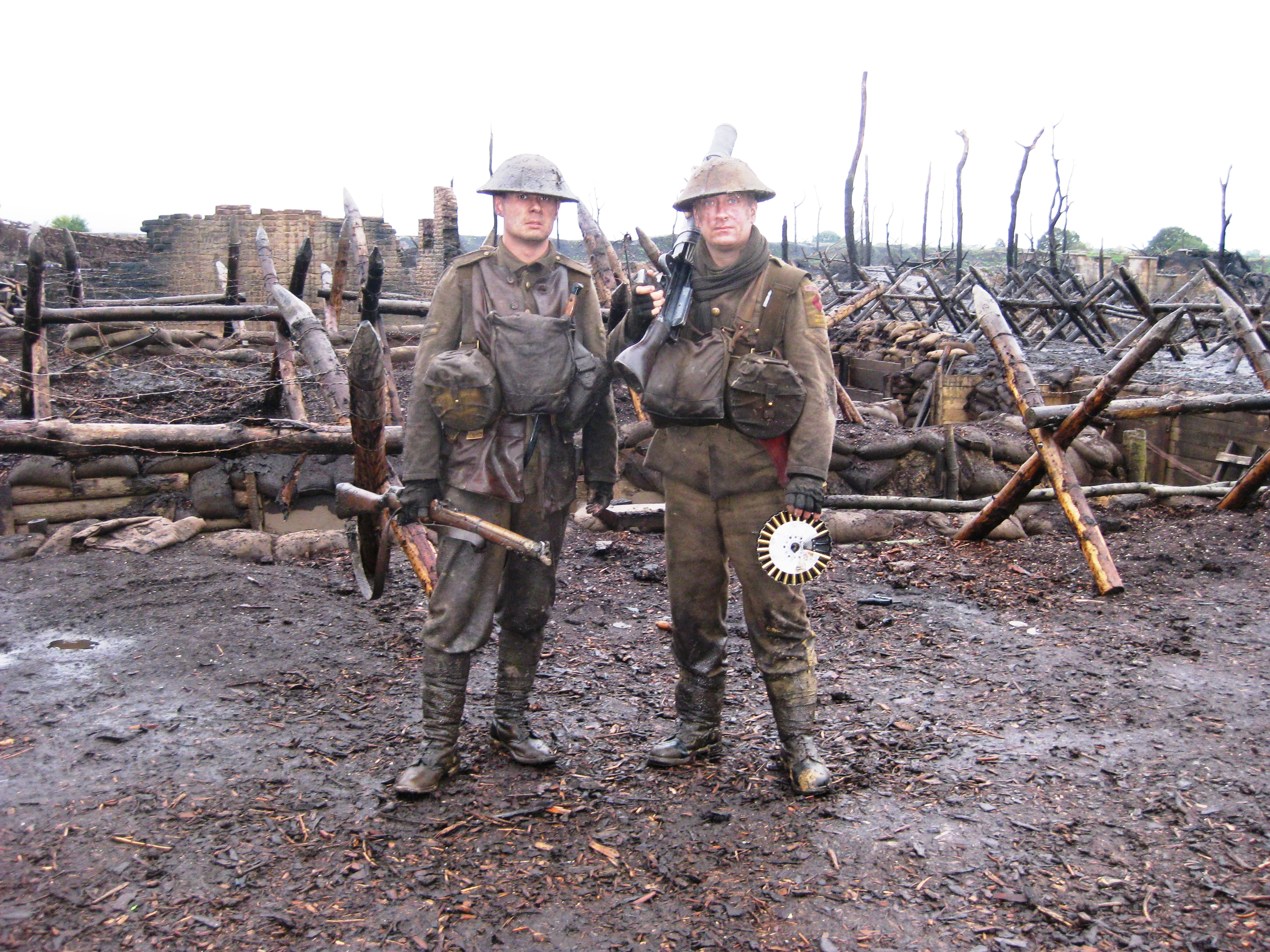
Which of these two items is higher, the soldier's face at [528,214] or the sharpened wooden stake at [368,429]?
the soldier's face at [528,214]

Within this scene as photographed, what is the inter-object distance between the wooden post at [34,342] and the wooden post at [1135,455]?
1000cm

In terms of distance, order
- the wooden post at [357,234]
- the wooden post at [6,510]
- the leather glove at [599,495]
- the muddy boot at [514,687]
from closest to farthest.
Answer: the muddy boot at [514,687] < the leather glove at [599,495] < the wooden post at [6,510] < the wooden post at [357,234]

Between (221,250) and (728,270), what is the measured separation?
762 inches

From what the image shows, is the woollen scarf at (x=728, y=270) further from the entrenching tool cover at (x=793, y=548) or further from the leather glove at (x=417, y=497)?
the leather glove at (x=417, y=497)

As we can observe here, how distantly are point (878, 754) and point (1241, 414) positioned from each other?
857 centimetres

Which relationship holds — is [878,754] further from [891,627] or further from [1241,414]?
[1241,414]

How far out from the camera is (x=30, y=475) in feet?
20.8

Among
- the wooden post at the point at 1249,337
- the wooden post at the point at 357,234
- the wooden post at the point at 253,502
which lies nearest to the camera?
the wooden post at the point at 1249,337

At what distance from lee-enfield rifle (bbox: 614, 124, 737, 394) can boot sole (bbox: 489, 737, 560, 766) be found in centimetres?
129

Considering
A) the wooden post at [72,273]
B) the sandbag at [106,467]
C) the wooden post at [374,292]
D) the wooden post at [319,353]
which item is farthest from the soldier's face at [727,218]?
the wooden post at [72,273]

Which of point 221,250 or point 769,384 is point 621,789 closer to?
point 769,384

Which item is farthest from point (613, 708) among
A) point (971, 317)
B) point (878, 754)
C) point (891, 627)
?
point (971, 317)

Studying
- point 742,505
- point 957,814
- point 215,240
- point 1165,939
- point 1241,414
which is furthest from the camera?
point 215,240

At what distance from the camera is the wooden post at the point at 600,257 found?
809 cm
